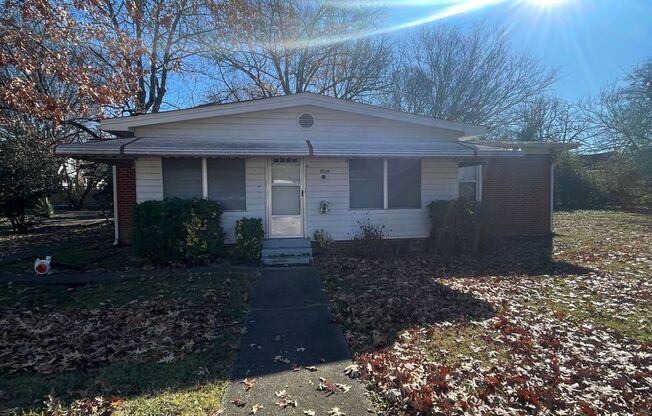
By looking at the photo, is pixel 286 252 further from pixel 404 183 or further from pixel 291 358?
pixel 291 358

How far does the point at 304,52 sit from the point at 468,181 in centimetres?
1197

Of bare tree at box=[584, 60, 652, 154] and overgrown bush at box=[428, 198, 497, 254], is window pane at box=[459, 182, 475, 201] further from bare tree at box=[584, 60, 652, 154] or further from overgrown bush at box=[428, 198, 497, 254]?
bare tree at box=[584, 60, 652, 154]

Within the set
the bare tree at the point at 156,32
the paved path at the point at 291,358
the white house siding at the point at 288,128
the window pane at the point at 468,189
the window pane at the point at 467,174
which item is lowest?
the paved path at the point at 291,358

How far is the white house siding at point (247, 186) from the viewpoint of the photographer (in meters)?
8.95

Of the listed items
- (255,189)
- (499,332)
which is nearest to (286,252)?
(255,189)

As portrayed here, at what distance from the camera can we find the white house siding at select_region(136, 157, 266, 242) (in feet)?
29.4

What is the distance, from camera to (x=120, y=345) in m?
4.34

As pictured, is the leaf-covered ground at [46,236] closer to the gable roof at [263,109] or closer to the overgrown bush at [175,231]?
the overgrown bush at [175,231]

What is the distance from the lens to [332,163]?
9.59 m

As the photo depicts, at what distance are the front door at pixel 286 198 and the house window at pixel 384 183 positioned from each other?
136 cm

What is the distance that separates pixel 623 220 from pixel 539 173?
7218 millimetres

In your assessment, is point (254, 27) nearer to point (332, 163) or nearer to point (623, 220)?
point (332, 163)

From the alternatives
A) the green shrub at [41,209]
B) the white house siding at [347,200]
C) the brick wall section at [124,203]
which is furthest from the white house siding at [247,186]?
the green shrub at [41,209]

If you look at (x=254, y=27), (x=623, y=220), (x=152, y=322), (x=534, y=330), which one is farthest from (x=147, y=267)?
(x=623, y=220)
